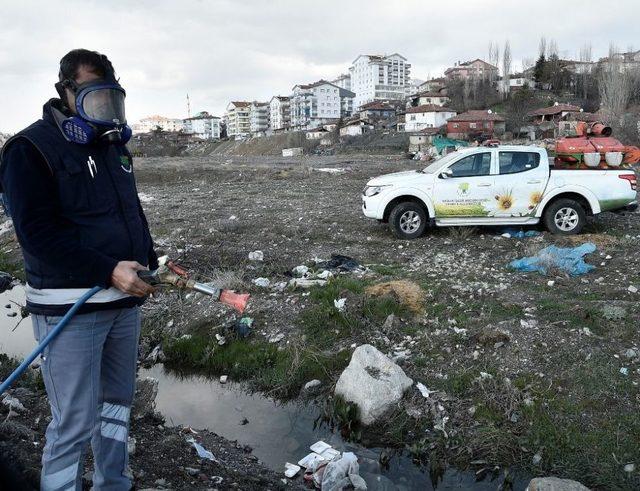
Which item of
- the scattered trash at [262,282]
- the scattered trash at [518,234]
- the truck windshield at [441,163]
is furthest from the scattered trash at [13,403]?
the scattered trash at [518,234]

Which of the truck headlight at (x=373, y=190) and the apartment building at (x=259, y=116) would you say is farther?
the apartment building at (x=259, y=116)

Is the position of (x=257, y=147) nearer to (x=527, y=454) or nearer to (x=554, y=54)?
(x=554, y=54)

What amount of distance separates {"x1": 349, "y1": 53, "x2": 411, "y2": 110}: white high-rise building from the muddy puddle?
10687cm

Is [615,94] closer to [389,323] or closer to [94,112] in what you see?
[389,323]

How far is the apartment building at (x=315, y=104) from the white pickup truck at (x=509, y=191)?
93549 mm

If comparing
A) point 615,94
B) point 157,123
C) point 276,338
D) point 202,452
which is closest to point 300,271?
point 276,338

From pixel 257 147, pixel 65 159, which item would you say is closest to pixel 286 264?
pixel 65 159

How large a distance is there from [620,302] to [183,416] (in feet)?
16.0

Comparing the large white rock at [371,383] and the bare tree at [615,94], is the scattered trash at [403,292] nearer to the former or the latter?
the large white rock at [371,383]

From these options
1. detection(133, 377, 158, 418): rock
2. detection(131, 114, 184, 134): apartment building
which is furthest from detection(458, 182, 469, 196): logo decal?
detection(131, 114, 184, 134): apartment building

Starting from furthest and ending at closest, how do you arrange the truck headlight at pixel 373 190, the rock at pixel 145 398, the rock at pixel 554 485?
1. the truck headlight at pixel 373 190
2. the rock at pixel 145 398
3. the rock at pixel 554 485

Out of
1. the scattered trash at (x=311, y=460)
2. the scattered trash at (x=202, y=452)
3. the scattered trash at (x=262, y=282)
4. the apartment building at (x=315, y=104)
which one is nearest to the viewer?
the scattered trash at (x=202, y=452)

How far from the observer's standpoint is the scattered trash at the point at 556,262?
23.0ft

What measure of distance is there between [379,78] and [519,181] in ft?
350
